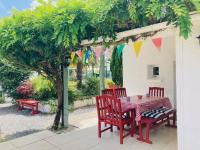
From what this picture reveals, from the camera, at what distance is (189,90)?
4109 millimetres

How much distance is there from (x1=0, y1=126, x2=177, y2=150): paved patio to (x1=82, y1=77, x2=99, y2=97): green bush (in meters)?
5.35

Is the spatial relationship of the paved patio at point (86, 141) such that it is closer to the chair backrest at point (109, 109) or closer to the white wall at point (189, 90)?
the chair backrest at point (109, 109)

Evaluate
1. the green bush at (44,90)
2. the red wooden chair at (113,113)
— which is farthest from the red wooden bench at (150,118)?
the green bush at (44,90)

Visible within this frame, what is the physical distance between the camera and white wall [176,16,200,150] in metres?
3.99

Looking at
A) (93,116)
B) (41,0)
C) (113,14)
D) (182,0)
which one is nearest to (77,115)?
(93,116)

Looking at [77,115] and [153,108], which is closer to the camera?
[153,108]

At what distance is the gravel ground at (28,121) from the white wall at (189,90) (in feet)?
12.9

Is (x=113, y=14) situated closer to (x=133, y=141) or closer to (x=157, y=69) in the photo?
(x=133, y=141)

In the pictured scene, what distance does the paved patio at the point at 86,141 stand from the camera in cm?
540

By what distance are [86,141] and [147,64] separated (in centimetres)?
483

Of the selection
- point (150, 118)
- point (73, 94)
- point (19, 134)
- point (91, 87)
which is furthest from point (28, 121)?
point (150, 118)

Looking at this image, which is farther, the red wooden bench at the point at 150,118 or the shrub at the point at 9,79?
the shrub at the point at 9,79

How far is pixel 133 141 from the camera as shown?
18.8ft

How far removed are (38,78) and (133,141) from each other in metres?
6.94
